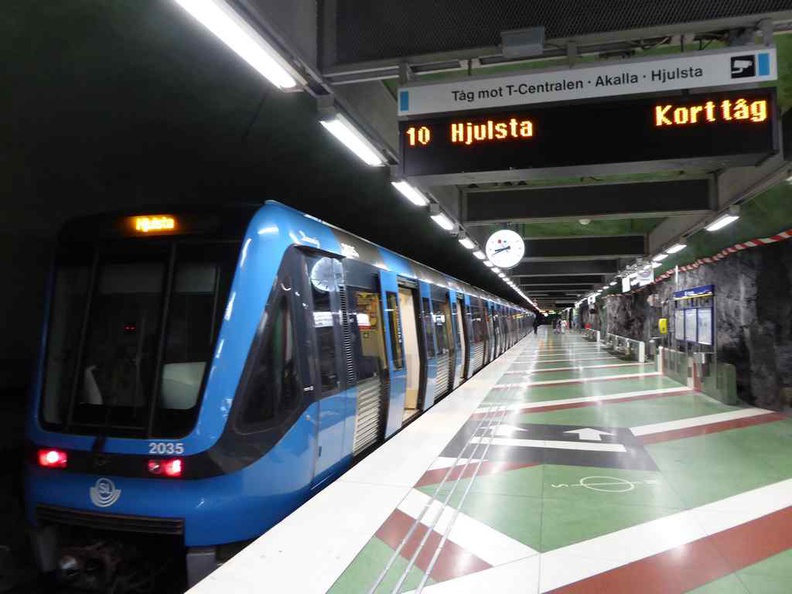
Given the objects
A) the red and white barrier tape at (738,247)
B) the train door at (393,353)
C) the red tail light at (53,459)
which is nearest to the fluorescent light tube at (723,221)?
the red and white barrier tape at (738,247)

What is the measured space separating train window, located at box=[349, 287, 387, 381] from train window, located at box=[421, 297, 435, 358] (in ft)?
7.77

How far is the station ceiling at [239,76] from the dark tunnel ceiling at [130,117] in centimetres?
2

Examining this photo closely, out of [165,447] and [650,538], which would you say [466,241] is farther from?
[165,447]

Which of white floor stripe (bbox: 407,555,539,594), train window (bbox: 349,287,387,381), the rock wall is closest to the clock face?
the rock wall

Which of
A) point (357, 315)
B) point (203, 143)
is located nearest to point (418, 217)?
point (203, 143)

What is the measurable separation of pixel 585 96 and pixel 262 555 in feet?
12.3

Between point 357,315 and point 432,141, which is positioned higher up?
point 432,141

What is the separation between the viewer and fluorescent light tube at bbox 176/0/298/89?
2986mm

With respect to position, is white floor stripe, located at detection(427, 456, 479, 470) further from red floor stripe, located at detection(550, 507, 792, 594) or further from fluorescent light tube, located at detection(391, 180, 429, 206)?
fluorescent light tube, located at detection(391, 180, 429, 206)

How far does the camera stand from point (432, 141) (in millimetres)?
4578

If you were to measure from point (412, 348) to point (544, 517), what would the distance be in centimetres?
500

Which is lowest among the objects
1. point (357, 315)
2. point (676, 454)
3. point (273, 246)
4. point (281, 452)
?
point (676, 454)

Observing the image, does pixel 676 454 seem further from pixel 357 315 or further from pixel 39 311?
pixel 39 311

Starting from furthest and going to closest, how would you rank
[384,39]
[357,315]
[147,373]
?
[357,315], [384,39], [147,373]
